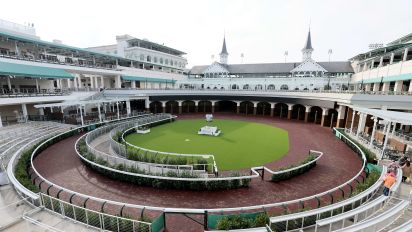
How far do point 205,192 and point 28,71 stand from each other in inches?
1096

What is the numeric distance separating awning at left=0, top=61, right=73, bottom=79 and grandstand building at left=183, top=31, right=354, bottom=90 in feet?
103

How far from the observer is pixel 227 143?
20891 millimetres

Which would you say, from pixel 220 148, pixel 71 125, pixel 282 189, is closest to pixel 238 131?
pixel 220 148

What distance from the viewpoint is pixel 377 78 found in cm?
3170

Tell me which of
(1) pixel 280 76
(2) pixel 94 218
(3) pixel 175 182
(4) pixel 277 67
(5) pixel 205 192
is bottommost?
(5) pixel 205 192

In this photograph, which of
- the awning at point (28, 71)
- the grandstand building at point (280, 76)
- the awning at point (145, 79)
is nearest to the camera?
the awning at point (28, 71)

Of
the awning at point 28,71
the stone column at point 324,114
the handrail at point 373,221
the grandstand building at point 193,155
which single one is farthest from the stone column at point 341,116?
the awning at point 28,71

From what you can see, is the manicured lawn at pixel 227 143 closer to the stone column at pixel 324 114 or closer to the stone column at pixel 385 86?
the stone column at pixel 324 114

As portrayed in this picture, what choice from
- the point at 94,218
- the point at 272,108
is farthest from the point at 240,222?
the point at 272,108

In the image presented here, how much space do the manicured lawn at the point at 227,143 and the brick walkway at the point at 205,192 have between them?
1.92m

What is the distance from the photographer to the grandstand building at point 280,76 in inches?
1694

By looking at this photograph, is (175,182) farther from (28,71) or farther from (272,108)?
(272,108)

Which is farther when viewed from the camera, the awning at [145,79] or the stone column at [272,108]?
the awning at [145,79]

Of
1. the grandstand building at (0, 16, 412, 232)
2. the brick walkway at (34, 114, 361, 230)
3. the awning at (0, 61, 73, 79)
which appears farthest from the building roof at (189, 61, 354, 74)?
the awning at (0, 61, 73, 79)
